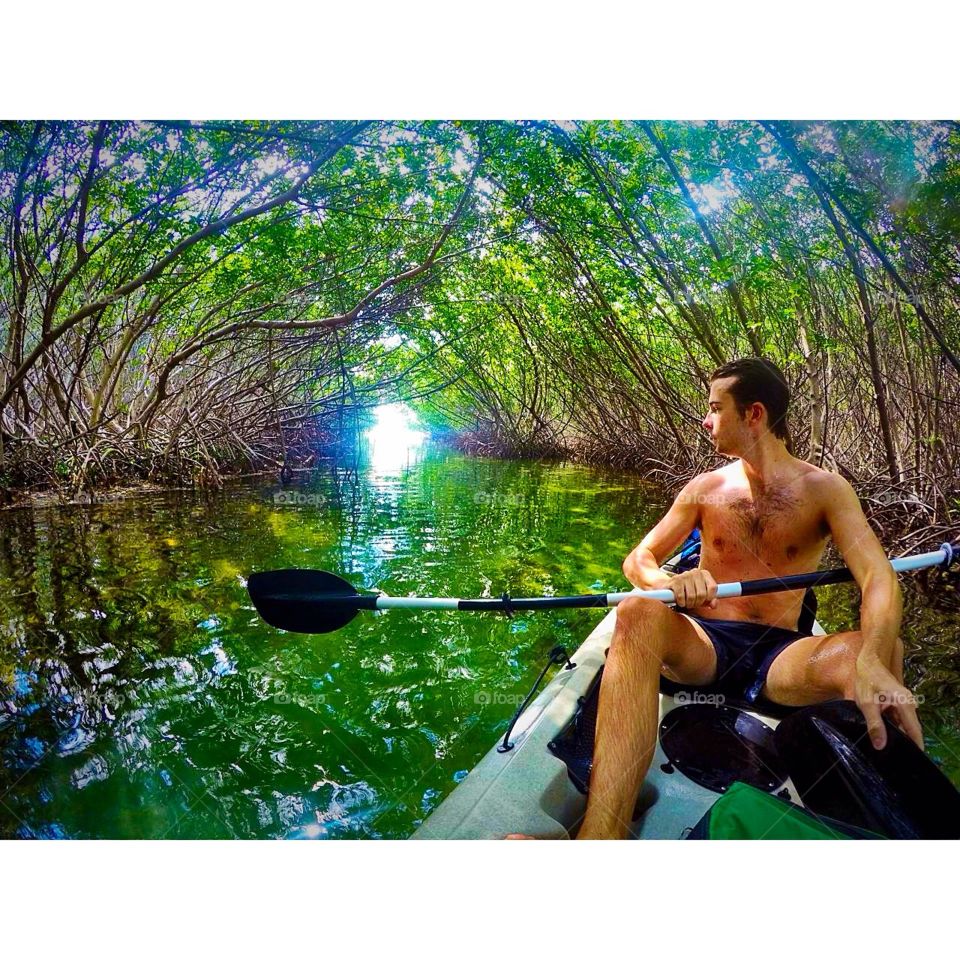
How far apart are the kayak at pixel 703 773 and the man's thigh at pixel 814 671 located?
5 cm

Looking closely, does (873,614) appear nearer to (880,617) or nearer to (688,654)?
(880,617)

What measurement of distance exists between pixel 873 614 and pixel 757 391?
757 millimetres

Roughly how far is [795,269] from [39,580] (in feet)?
13.5

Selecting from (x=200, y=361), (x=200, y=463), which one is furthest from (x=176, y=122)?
(x=200, y=463)

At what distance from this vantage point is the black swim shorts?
1551 mm

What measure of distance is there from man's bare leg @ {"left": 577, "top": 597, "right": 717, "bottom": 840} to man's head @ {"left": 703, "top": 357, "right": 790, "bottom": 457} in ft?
2.18

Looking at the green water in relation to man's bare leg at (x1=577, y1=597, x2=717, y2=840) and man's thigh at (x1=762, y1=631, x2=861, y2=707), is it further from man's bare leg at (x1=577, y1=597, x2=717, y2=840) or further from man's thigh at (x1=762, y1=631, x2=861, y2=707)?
man's thigh at (x1=762, y1=631, x2=861, y2=707)

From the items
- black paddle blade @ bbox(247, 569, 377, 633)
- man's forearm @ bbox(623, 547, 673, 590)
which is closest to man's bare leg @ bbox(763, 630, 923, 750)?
man's forearm @ bbox(623, 547, 673, 590)

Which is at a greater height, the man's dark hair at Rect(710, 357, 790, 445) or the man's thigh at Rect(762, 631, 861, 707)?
the man's dark hair at Rect(710, 357, 790, 445)

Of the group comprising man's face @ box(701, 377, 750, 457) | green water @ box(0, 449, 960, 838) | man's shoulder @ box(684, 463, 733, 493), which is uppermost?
man's face @ box(701, 377, 750, 457)

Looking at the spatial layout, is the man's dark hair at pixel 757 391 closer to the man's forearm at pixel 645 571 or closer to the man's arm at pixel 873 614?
the man's arm at pixel 873 614

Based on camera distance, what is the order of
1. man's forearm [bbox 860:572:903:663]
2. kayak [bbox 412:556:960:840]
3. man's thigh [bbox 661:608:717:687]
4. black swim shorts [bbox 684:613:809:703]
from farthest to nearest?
black swim shorts [bbox 684:613:809:703]
man's thigh [bbox 661:608:717:687]
man's forearm [bbox 860:572:903:663]
kayak [bbox 412:556:960:840]

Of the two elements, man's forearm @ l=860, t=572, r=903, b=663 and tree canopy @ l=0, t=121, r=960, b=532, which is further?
tree canopy @ l=0, t=121, r=960, b=532

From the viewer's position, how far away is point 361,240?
2684mm
